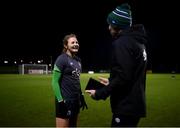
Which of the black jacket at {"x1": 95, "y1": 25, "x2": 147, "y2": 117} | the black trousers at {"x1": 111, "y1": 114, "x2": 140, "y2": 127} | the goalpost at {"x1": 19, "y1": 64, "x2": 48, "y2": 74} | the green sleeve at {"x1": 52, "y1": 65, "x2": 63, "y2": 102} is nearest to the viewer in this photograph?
the black jacket at {"x1": 95, "y1": 25, "x2": 147, "y2": 117}

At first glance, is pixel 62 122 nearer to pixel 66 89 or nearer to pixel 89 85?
pixel 66 89

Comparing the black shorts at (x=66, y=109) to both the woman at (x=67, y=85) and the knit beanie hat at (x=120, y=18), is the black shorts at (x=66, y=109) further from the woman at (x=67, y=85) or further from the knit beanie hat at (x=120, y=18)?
the knit beanie hat at (x=120, y=18)

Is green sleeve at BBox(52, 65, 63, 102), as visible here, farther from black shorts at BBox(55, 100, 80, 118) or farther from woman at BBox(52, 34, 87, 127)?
black shorts at BBox(55, 100, 80, 118)

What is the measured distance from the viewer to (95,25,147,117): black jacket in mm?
3564

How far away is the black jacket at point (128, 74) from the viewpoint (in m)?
3.56

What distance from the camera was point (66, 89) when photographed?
5562 millimetres

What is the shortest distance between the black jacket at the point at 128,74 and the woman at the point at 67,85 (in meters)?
1.75

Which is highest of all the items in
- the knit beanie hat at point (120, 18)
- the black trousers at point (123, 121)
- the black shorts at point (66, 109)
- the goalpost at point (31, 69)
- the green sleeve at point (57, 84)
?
the knit beanie hat at point (120, 18)

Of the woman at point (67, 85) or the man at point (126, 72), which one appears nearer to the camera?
the man at point (126, 72)

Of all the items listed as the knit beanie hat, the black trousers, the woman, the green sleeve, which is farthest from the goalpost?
the black trousers

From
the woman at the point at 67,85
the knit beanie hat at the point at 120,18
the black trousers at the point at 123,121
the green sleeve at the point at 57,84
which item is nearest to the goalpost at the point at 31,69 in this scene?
the woman at the point at 67,85

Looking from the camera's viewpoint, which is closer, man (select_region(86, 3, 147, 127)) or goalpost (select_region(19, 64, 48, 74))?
man (select_region(86, 3, 147, 127))

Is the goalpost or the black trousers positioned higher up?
the black trousers

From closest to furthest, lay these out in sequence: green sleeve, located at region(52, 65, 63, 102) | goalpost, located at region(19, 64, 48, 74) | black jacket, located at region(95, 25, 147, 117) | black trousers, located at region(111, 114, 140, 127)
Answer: black jacket, located at region(95, 25, 147, 117), black trousers, located at region(111, 114, 140, 127), green sleeve, located at region(52, 65, 63, 102), goalpost, located at region(19, 64, 48, 74)
